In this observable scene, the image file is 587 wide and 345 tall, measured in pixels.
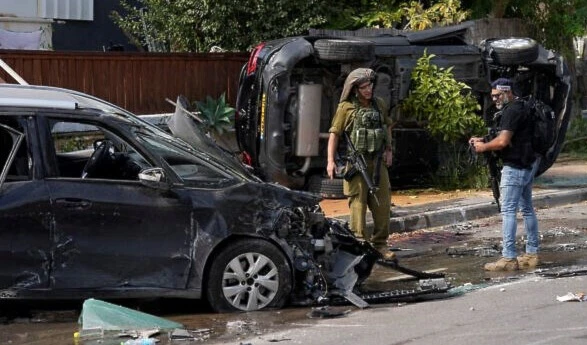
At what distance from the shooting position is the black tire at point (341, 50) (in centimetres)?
1289

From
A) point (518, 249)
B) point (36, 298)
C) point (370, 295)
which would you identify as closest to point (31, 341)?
point (36, 298)

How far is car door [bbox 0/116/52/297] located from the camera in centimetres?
766

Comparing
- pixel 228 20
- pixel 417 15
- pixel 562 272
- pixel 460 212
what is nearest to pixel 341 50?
pixel 460 212

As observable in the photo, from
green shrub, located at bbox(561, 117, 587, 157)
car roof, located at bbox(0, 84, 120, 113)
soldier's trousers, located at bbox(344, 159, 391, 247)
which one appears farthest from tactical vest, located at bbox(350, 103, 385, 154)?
green shrub, located at bbox(561, 117, 587, 157)

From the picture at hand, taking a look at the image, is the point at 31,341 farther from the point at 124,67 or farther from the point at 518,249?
the point at 124,67

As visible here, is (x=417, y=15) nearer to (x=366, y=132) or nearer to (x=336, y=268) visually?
(x=366, y=132)

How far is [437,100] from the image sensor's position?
13.8 m

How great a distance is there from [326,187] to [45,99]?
19.3 feet

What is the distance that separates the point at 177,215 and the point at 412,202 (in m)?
6.12

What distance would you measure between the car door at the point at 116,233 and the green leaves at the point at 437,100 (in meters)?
6.29

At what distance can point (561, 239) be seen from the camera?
12.0 meters

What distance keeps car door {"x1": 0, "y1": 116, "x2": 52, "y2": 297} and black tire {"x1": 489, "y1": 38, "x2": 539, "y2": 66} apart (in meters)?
7.64

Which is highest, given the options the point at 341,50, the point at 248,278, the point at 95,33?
the point at 95,33

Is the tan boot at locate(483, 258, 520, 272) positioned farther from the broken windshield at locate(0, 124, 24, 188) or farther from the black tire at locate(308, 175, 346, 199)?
the broken windshield at locate(0, 124, 24, 188)
